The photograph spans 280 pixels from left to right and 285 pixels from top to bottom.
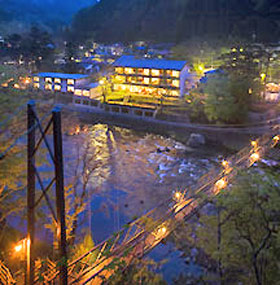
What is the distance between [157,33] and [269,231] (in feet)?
81.1

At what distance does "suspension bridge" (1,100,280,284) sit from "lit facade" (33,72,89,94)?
1129 centimetres

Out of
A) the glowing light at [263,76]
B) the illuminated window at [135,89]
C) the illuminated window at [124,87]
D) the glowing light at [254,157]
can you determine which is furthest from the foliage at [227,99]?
the glowing light at [254,157]

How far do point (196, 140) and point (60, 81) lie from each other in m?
8.95

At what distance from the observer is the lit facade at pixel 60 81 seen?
1547 centimetres

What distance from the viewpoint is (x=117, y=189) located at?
Answer: 755 cm

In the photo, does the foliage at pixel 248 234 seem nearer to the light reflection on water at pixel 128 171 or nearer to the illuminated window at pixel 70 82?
the light reflection on water at pixel 128 171

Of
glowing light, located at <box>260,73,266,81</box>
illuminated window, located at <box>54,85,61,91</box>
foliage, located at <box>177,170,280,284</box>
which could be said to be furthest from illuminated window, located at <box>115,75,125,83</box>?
foliage, located at <box>177,170,280,284</box>

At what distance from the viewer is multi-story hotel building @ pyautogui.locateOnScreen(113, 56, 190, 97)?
47.3 ft

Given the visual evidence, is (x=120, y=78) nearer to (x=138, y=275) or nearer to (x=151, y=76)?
(x=151, y=76)

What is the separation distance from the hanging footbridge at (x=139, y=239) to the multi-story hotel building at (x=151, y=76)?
847cm

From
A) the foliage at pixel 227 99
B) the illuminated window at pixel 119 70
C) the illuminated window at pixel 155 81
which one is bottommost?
the foliage at pixel 227 99

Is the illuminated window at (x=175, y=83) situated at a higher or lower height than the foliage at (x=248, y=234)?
higher

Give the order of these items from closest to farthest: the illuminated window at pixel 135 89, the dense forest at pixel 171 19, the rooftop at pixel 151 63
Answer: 1. the rooftop at pixel 151 63
2. the illuminated window at pixel 135 89
3. the dense forest at pixel 171 19

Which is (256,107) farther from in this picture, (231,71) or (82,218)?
(82,218)
